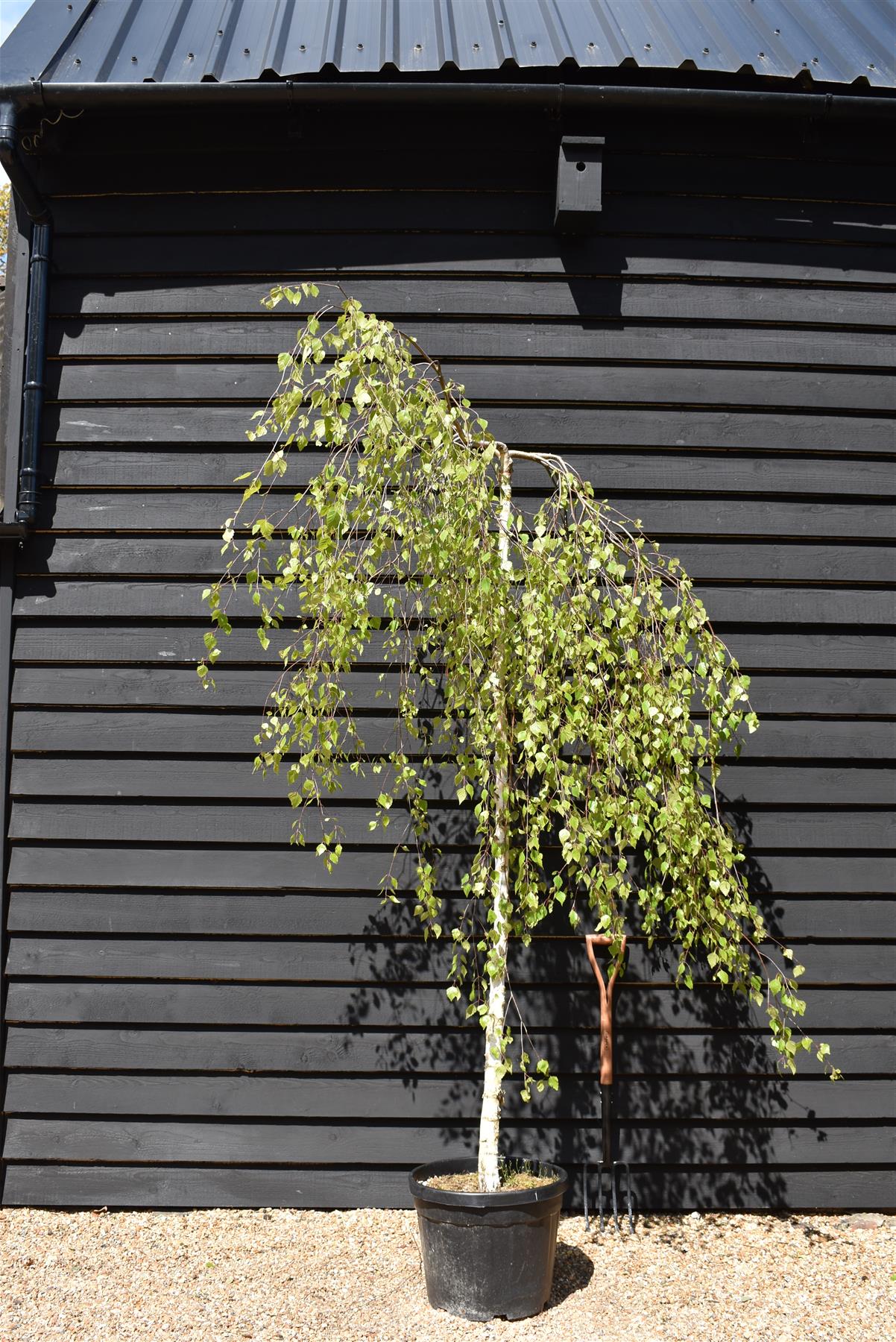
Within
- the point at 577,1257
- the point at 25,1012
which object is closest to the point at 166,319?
the point at 25,1012

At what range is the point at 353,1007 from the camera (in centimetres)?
355

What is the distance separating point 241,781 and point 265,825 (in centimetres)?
18

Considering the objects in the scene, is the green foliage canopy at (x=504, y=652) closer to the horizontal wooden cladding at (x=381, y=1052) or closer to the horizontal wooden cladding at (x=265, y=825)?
the horizontal wooden cladding at (x=265, y=825)

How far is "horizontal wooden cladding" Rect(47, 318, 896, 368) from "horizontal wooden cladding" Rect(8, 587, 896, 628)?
862 millimetres

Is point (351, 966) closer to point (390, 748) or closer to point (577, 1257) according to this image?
point (390, 748)

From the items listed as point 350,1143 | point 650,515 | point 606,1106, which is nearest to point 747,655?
point 650,515

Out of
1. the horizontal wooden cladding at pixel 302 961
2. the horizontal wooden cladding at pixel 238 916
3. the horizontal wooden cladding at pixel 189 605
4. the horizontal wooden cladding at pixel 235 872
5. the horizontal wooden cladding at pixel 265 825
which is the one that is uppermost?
the horizontal wooden cladding at pixel 189 605

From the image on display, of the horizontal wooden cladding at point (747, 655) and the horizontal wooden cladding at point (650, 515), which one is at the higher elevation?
the horizontal wooden cladding at point (650, 515)

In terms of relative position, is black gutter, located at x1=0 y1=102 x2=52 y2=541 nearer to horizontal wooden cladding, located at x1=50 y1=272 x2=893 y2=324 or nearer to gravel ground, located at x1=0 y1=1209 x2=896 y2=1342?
horizontal wooden cladding, located at x1=50 y1=272 x2=893 y2=324

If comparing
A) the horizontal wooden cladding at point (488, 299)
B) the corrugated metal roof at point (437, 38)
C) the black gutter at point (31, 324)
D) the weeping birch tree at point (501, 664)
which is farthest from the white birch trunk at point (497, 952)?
the corrugated metal roof at point (437, 38)

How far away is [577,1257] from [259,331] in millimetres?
3320

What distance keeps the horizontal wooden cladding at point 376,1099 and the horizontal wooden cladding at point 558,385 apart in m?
2.42

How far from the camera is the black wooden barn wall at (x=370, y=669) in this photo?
3523 mm

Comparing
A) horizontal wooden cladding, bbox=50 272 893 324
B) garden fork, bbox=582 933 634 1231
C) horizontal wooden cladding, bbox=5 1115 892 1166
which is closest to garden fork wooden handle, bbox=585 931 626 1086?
garden fork, bbox=582 933 634 1231
